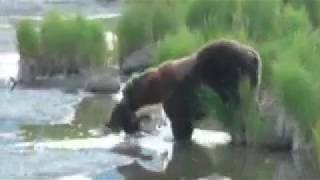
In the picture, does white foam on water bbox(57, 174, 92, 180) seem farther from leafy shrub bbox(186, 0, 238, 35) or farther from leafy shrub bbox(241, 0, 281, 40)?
leafy shrub bbox(241, 0, 281, 40)

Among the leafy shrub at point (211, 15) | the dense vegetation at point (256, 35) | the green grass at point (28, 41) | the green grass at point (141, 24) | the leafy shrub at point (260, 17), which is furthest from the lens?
the green grass at point (141, 24)

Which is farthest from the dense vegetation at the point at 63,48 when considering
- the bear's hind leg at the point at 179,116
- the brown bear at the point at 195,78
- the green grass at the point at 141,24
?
the bear's hind leg at the point at 179,116

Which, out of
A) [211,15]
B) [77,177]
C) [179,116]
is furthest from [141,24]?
[77,177]

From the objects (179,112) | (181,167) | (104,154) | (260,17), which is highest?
(260,17)

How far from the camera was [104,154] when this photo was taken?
11.8 m

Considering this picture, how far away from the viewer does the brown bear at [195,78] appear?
12.3 metres

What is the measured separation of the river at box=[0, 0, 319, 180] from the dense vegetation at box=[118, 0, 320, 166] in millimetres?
435

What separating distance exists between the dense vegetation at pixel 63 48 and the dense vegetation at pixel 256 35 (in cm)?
92

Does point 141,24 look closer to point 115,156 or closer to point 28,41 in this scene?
point 28,41

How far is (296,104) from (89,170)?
89.5 inches

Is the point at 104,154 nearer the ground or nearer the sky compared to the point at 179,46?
nearer the ground

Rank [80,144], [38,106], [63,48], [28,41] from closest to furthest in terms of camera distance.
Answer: [80,144] → [38,106] → [63,48] → [28,41]

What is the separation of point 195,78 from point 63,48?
5.78m

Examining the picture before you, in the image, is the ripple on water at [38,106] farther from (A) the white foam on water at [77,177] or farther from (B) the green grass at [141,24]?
(A) the white foam on water at [77,177]
